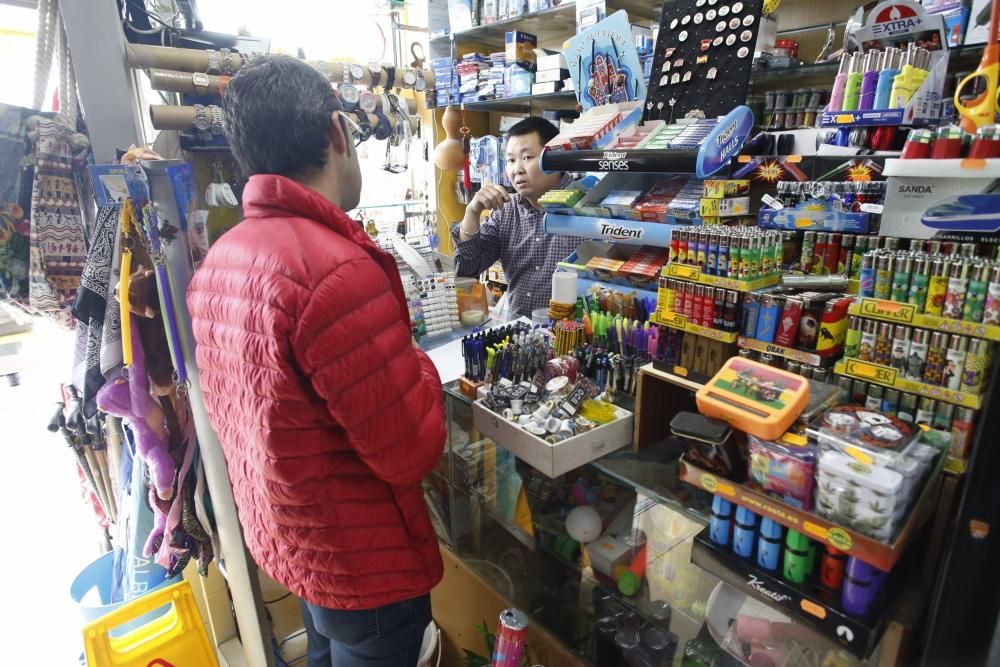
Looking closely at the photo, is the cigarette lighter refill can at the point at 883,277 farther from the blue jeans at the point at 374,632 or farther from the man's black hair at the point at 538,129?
the man's black hair at the point at 538,129

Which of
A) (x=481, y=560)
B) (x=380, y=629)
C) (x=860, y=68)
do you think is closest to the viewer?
(x=380, y=629)

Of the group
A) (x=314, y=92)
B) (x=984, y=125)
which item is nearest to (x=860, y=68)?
(x=984, y=125)

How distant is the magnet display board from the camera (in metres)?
1.60

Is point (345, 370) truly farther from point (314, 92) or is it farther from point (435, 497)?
point (435, 497)

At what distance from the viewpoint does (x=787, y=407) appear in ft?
2.95

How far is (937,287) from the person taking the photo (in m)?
0.86

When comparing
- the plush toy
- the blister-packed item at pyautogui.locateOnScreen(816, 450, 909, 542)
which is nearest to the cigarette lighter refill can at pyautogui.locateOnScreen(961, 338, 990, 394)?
the blister-packed item at pyautogui.locateOnScreen(816, 450, 909, 542)

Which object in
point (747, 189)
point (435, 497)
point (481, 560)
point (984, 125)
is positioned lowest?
point (481, 560)

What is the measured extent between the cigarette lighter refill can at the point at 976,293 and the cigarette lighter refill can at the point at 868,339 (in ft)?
0.38

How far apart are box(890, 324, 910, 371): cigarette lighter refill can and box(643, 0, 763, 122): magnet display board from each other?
94 centimetres

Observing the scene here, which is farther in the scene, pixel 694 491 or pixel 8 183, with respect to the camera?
pixel 8 183

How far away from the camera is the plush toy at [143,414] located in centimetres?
149

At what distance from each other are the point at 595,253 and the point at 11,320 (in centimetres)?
220

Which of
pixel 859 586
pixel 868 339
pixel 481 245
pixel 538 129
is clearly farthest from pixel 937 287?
pixel 481 245
